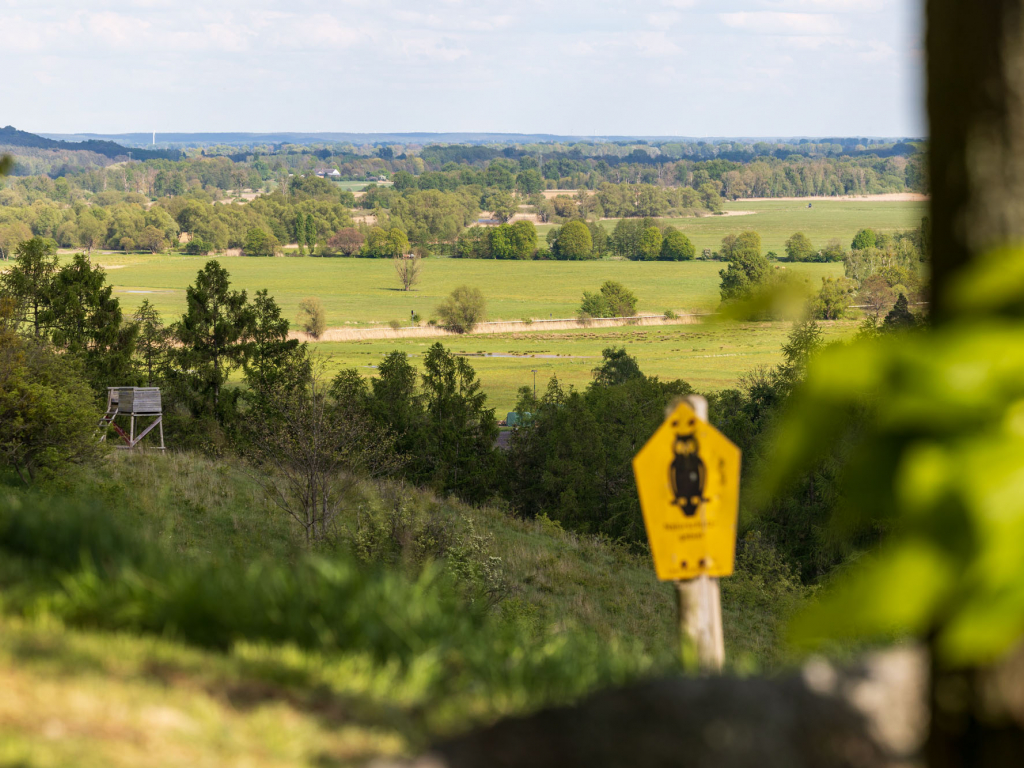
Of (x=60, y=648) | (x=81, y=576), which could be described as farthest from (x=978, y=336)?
(x=81, y=576)

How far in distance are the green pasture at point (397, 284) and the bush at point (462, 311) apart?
505cm

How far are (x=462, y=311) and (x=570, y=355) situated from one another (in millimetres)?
23694

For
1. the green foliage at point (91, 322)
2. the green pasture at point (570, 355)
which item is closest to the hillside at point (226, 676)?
the green foliage at point (91, 322)

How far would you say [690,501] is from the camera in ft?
13.1

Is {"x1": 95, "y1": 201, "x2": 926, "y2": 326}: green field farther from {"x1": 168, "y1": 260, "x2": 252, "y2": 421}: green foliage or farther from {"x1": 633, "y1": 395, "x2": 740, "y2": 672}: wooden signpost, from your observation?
{"x1": 633, "y1": 395, "x2": 740, "y2": 672}: wooden signpost

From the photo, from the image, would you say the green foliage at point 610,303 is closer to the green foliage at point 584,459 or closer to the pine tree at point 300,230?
the green foliage at point 584,459

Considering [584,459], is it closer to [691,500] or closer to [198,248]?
[691,500]

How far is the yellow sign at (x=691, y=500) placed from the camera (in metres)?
3.97

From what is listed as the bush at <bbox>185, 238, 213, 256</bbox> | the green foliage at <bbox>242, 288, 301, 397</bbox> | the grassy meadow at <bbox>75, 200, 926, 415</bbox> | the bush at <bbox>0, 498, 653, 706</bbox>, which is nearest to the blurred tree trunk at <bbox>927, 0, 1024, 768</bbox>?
the bush at <bbox>0, 498, 653, 706</bbox>

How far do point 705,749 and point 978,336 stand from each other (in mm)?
1512

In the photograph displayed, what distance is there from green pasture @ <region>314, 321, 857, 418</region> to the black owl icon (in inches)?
2544

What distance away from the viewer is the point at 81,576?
3.36 m

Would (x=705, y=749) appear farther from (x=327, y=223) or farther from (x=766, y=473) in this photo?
(x=327, y=223)

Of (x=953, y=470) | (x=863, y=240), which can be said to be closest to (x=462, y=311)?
(x=863, y=240)
